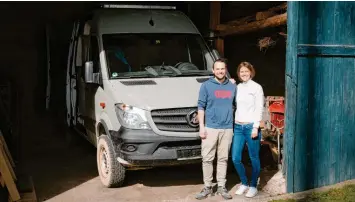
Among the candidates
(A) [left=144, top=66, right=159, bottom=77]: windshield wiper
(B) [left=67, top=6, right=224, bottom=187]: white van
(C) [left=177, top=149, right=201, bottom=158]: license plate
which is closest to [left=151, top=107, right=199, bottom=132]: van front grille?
(B) [left=67, top=6, right=224, bottom=187]: white van

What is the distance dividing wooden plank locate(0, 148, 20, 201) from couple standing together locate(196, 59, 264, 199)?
234 centimetres

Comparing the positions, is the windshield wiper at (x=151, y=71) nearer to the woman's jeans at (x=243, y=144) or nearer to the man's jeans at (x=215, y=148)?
the man's jeans at (x=215, y=148)

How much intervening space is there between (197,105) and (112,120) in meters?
1.17

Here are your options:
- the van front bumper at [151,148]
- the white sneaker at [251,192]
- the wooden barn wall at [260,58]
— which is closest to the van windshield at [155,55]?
the van front bumper at [151,148]

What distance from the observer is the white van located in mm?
5824

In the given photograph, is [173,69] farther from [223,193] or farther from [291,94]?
[223,193]

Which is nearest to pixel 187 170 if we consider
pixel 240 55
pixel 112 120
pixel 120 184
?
pixel 120 184

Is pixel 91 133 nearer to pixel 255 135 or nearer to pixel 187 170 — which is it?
pixel 187 170

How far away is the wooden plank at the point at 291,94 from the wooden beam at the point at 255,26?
5.47 ft

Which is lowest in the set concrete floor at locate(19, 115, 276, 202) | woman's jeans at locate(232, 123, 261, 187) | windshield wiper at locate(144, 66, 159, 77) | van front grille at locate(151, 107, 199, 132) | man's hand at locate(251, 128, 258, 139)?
concrete floor at locate(19, 115, 276, 202)

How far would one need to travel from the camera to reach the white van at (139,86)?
582 cm

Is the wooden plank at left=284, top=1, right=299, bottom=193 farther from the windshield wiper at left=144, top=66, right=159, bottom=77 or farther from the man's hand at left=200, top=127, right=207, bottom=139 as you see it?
the windshield wiper at left=144, top=66, right=159, bottom=77

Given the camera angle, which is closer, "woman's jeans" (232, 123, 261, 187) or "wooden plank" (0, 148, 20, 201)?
"wooden plank" (0, 148, 20, 201)

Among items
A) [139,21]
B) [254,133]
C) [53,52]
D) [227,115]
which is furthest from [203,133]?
[53,52]
